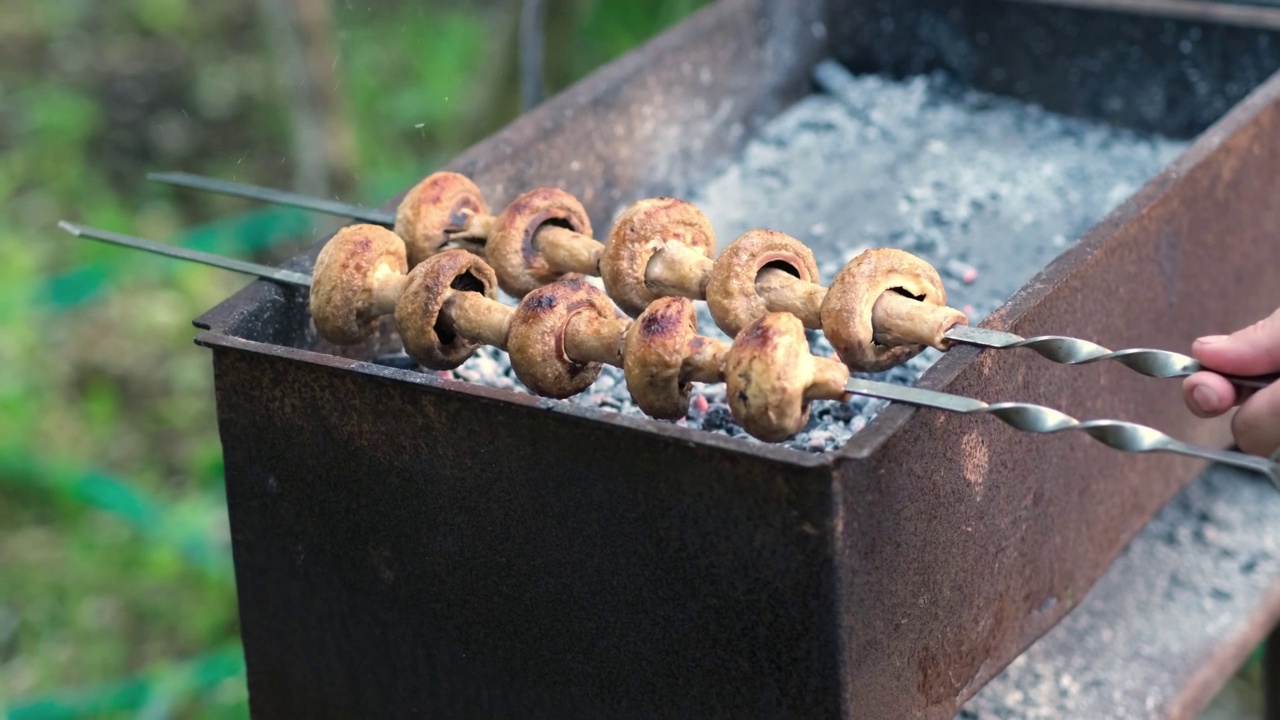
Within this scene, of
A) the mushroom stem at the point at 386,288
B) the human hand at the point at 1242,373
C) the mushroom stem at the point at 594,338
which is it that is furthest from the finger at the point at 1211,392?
the mushroom stem at the point at 386,288

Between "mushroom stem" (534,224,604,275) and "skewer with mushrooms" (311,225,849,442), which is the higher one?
"mushroom stem" (534,224,604,275)

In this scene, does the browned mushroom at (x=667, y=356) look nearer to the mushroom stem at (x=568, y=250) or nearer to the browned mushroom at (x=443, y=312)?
the browned mushroom at (x=443, y=312)

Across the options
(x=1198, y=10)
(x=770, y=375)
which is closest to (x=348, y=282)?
(x=770, y=375)

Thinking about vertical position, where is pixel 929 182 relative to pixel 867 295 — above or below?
above

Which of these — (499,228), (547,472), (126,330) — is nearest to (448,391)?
(547,472)

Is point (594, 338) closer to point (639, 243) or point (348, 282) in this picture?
point (639, 243)

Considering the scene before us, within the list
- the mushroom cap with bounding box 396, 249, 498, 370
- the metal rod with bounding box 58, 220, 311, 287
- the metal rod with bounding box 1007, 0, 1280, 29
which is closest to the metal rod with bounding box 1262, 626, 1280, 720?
the metal rod with bounding box 1007, 0, 1280, 29

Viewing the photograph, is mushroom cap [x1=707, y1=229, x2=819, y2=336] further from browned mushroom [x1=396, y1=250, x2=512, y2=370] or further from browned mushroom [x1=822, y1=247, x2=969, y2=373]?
browned mushroom [x1=396, y1=250, x2=512, y2=370]
